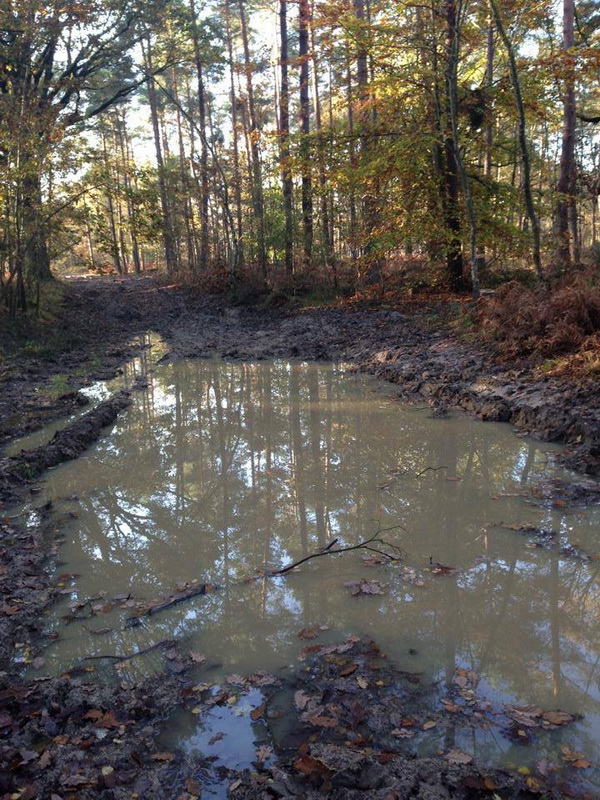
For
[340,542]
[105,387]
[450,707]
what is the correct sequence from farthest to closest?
[105,387], [340,542], [450,707]

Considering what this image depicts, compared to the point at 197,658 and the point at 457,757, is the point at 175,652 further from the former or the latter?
the point at 457,757

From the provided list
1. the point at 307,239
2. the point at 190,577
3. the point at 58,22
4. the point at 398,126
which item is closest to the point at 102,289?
the point at 307,239

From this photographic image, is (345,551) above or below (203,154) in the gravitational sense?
below

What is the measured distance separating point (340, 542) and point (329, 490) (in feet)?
4.17

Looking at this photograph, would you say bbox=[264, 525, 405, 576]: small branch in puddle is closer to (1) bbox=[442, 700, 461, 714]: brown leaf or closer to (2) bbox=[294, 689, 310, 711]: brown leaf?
(2) bbox=[294, 689, 310, 711]: brown leaf

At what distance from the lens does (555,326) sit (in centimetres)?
942

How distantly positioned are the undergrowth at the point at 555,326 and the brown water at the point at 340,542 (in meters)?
1.96

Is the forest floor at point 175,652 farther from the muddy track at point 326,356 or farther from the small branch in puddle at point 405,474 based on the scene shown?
the small branch in puddle at point 405,474

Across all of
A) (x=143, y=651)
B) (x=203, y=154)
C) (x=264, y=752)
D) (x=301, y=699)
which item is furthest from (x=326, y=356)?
(x=203, y=154)

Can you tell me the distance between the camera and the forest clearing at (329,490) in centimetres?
303

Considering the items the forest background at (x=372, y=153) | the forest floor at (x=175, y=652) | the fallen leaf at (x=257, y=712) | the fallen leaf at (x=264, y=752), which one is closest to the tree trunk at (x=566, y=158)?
the forest background at (x=372, y=153)

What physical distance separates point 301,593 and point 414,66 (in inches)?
528

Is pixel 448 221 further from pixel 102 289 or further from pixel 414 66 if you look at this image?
pixel 102 289

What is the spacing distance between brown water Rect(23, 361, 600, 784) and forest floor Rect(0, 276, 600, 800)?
0.23m
